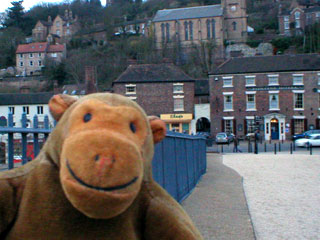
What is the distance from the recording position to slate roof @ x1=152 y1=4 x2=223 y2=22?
84069mm

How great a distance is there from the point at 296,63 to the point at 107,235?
46157 millimetres

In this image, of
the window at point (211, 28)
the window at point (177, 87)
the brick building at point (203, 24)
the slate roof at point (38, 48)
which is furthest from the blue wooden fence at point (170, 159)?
the slate roof at point (38, 48)

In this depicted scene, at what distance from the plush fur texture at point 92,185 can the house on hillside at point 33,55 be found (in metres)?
90.5

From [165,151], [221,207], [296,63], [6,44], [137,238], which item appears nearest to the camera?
[137,238]

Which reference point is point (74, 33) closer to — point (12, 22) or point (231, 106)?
point (12, 22)

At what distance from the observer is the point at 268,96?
1781 inches

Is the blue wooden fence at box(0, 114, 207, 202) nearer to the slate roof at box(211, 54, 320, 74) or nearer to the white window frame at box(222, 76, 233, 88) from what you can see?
the white window frame at box(222, 76, 233, 88)

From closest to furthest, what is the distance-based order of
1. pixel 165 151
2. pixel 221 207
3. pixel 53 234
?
1. pixel 53 234
2. pixel 165 151
3. pixel 221 207

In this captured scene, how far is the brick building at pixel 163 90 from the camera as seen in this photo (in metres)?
46.0

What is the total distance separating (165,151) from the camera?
805 cm

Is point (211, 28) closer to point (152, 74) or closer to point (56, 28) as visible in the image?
point (152, 74)

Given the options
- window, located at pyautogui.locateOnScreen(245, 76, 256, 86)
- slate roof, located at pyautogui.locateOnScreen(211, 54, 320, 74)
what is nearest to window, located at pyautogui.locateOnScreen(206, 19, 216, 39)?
slate roof, located at pyautogui.locateOnScreen(211, 54, 320, 74)

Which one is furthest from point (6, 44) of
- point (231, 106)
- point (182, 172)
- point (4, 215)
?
point (4, 215)

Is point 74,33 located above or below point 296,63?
above
